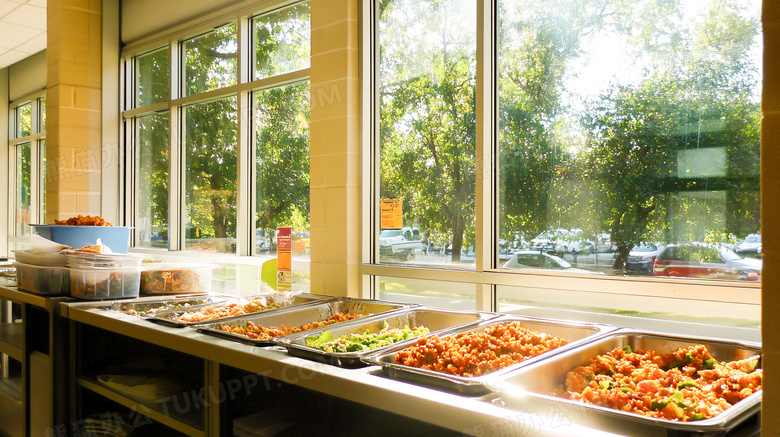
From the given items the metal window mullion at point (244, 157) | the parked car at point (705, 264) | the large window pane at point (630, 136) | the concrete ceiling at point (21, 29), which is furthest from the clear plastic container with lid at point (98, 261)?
the concrete ceiling at point (21, 29)

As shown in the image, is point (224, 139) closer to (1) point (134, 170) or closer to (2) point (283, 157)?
(2) point (283, 157)

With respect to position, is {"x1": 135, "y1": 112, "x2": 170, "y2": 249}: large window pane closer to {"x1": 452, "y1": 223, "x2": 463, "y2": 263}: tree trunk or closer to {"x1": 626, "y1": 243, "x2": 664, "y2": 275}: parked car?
{"x1": 452, "y1": 223, "x2": 463, "y2": 263}: tree trunk

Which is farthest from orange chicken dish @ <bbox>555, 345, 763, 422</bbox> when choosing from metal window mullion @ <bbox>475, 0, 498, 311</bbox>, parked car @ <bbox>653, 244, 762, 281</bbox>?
metal window mullion @ <bbox>475, 0, 498, 311</bbox>

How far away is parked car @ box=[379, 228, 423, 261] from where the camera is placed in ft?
8.20

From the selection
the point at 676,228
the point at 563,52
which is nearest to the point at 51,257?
the point at 563,52

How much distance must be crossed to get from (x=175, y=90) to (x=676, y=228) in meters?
3.57

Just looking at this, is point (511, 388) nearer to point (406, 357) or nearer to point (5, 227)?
point (406, 357)

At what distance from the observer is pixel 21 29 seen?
5.00 m

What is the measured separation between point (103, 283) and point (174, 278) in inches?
13.4

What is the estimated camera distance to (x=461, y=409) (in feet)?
3.28

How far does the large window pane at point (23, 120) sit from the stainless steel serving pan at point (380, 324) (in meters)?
6.20

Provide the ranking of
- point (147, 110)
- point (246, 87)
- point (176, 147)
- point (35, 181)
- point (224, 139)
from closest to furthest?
point (246, 87) < point (224, 139) < point (176, 147) < point (147, 110) < point (35, 181)

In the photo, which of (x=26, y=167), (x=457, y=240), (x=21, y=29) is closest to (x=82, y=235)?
(x=457, y=240)

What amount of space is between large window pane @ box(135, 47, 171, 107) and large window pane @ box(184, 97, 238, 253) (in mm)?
397
